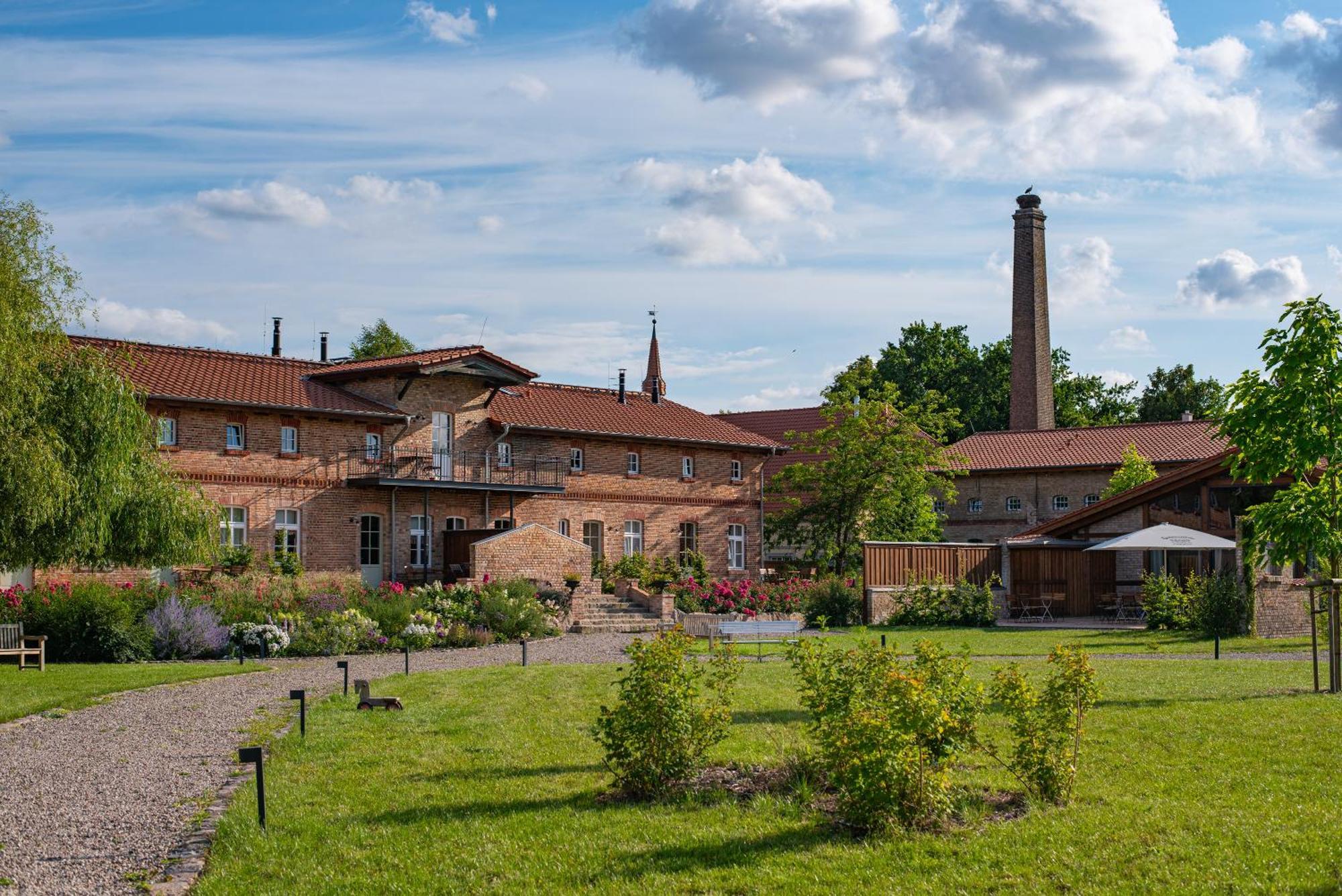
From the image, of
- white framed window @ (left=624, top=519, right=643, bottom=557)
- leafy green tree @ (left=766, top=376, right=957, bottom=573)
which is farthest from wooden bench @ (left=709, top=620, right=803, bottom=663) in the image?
leafy green tree @ (left=766, top=376, right=957, bottom=573)

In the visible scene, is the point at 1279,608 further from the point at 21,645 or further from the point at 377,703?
the point at 21,645

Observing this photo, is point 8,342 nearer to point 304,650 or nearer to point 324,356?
point 304,650

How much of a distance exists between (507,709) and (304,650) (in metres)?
10.6

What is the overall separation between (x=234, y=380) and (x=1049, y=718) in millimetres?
29035

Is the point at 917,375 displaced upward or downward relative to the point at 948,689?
upward

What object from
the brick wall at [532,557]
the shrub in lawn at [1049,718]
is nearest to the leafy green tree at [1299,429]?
the shrub in lawn at [1049,718]

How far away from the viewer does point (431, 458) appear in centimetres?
3744

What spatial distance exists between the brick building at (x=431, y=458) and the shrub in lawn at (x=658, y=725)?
22780 mm

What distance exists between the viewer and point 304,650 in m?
24.8

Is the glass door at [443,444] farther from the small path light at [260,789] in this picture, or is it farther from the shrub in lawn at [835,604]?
the small path light at [260,789]

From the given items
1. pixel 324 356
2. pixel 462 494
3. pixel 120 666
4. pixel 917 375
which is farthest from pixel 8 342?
pixel 917 375

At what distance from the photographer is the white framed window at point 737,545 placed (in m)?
44.6

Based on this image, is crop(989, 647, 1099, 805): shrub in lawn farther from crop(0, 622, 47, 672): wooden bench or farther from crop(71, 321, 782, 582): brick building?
crop(71, 321, 782, 582): brick building

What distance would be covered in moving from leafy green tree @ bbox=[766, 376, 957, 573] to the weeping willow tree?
24182 millimetres
